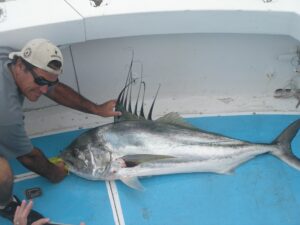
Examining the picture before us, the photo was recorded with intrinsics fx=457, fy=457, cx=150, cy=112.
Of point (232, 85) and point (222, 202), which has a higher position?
point (232, 85)

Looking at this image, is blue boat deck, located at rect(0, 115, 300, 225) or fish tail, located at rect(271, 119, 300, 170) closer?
blue boat deck, located at rect(0, 115, 300, 225)

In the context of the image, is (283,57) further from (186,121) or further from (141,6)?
(141,6)

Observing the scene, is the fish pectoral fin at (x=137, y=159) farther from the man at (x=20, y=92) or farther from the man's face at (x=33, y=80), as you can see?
the man's face at (x=33, y=80)

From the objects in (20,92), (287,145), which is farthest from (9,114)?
(287,145)

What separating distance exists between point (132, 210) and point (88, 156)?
0.41 metres

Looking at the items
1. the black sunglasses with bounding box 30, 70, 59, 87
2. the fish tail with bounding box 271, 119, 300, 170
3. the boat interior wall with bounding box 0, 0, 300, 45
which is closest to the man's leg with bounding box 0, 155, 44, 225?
the black sunglasses with bounding box 30, 70, 59, 87

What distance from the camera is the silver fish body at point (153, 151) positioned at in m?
2.70

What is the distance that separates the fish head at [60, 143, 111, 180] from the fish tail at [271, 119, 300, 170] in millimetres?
1038

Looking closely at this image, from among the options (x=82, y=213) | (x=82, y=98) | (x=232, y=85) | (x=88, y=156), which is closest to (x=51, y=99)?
(x=82, y=98)

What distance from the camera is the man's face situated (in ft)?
7.25

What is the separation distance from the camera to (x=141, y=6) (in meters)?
2.55

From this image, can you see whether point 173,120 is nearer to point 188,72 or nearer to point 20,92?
point 188,72

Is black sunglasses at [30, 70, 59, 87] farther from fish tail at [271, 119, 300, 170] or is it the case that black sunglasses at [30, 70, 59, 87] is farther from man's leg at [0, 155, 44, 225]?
fish tail at [271, 119, 300, 170]

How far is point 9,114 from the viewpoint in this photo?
2215 mm
